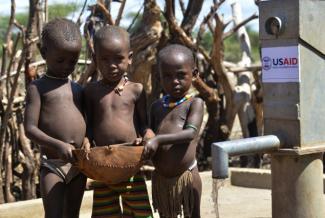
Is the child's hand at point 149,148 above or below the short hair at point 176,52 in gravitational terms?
below

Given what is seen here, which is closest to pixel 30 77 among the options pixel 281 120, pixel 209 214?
pixel 209 214

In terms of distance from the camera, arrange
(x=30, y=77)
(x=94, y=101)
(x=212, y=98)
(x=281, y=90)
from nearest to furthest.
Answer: (x=281, y=90), (x=94, y=101), (x=30, y=77), (x=212, y=98)

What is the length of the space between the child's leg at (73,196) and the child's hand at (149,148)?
0.47 m

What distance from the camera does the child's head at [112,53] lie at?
130 inches

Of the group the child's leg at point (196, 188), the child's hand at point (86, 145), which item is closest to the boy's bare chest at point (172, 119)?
the child's leg at point (196, 188)

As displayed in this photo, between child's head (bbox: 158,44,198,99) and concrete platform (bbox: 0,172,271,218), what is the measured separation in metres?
1.71

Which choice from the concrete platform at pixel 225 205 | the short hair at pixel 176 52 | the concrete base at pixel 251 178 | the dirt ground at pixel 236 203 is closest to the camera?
the short hair at pixel 176 52

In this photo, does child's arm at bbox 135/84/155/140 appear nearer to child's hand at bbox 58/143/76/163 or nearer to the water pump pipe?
child's hand at bbox 58/143/76/163

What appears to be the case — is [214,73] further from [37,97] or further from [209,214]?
[37,97]

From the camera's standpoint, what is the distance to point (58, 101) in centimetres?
338

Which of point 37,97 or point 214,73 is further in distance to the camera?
point 214,73

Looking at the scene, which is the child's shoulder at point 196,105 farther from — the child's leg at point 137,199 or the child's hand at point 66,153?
the child's hand at point 66,153

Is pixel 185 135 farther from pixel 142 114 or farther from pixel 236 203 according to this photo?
pixel 236 203

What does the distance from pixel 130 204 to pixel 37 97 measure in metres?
0.75
